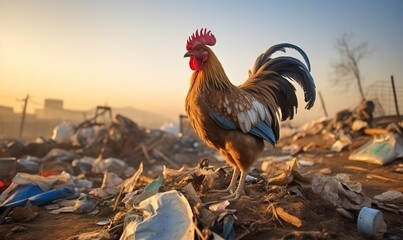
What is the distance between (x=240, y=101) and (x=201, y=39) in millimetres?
871

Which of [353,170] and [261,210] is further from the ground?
[261,210]

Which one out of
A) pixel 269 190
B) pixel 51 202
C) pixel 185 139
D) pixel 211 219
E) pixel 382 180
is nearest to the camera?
pixel 211 219

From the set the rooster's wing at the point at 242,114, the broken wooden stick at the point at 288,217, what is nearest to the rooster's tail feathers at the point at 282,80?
the rooster's wing at the point at 242,114

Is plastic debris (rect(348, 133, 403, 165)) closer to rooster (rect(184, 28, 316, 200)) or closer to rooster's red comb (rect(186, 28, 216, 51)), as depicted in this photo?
rooster (rect(184, 28, 316, 200))

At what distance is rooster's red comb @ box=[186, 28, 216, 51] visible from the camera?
10.6 ft

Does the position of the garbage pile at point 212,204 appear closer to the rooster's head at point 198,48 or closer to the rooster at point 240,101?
the rooster at point 240,101

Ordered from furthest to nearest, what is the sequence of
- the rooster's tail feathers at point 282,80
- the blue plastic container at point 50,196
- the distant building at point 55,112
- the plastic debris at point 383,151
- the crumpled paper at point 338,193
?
the distant building at point 55,112, the plastic debris at point 383,151, the blue plastic container at point 50,196, the rooster's tail feathers at point 282,80, the crumpled paper at point 338,193

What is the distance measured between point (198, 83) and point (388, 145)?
18.6ft

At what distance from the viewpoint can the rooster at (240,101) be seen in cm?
300

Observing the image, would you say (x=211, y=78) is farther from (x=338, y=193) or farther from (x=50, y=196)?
(x=50, y=196)

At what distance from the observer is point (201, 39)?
3289 mm

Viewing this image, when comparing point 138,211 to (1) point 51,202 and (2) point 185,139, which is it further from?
(2) point 185,139

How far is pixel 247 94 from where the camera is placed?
10.8 ft

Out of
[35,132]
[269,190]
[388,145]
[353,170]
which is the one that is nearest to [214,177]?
[269,190]
